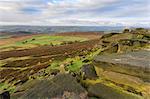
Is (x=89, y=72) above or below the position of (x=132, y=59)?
below

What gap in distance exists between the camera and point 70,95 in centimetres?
1340

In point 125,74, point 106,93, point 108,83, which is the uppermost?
point 125,74

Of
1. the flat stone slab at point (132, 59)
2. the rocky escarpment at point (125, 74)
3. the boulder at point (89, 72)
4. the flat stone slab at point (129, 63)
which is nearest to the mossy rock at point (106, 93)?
the rocky escarpment at point (125, 74)

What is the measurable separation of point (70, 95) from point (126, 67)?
277 centimetres

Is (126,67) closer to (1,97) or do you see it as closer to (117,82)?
(117,82)

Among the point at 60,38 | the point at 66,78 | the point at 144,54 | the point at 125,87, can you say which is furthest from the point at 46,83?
the point at 60,38

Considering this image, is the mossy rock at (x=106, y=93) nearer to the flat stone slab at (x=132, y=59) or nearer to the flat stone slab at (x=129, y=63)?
the flat stone slab at (x=129, y=63)

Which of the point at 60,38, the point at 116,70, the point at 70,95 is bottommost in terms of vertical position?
the point at 60,38

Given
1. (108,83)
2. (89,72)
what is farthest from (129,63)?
(89,72)

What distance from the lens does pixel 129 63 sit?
43.5 feet

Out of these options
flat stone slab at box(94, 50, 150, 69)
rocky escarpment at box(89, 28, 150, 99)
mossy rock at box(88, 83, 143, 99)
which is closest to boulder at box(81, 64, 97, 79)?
rocky escarpment at box(89, 28, 150, 99)

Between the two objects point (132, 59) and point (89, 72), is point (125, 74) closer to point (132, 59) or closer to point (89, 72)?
point (132, 59)

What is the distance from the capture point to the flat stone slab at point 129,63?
12.8 meters

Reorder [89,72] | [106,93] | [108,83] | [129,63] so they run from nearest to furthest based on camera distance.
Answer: [129,63]
[106,93]
[108,83]
[89,72]
